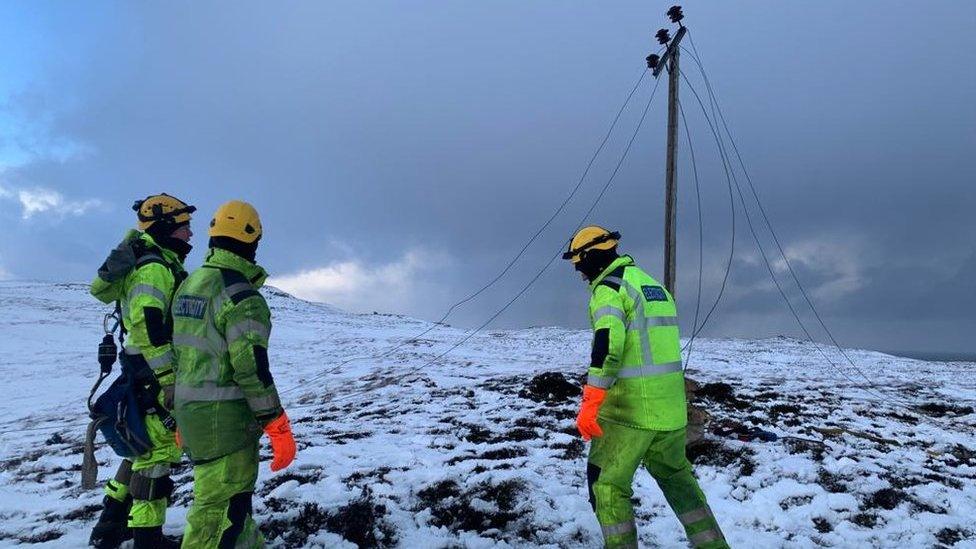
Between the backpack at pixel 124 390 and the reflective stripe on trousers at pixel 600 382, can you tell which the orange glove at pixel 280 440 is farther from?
the reflective stripe on trousers at pixel 600 382

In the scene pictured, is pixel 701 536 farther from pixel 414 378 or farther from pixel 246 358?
pixel 414 378

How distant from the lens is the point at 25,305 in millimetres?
32062

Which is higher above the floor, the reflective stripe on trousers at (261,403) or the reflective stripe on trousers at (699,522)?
the reflective stripe on trousers at (261,403)

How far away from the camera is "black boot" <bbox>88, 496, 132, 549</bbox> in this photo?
4.68 m

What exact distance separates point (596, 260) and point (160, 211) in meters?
4.11

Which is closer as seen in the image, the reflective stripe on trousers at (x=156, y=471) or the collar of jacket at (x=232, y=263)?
the collar of jacket at (x=232, y=263)

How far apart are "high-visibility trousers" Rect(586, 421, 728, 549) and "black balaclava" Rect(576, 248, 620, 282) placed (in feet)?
4.35

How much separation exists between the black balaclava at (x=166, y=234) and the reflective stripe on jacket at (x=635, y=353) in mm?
3982

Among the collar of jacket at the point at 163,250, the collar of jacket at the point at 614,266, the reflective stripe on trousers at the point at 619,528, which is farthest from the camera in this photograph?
the collar of jacket at the point at 163,250

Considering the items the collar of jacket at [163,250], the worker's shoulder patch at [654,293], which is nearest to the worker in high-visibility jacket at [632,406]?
the worker's shoulder patch at [654,293]

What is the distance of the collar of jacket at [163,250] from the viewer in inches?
180

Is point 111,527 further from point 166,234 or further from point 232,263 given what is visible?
point 232,263

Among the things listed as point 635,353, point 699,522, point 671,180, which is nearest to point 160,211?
point 635,353

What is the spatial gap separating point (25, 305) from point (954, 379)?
4874cm
